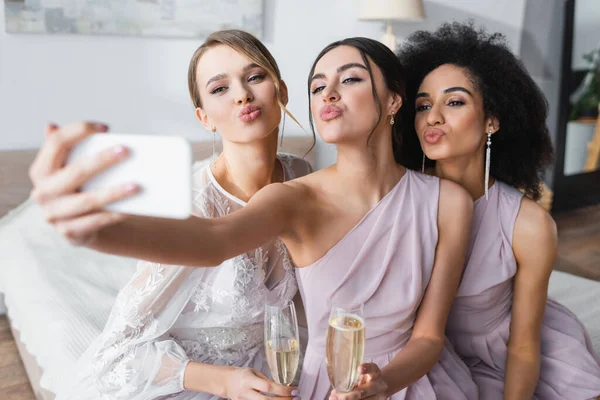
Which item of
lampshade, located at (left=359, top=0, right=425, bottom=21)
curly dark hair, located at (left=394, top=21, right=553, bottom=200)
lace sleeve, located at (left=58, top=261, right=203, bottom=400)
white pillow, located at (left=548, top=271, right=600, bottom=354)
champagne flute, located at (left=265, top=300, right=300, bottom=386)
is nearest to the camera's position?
champagne flute, located at (left=265, top=300, right=300, bottom=386)

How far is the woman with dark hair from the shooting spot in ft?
4.21

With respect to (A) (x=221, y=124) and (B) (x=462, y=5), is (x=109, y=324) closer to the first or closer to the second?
(A) (x=221, y=124)

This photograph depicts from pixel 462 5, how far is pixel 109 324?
4292 mm

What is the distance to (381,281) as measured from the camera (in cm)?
132

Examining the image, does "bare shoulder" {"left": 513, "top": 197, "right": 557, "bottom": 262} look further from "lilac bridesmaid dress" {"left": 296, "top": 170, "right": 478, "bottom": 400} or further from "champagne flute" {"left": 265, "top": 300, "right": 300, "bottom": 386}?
"champagne flute" {"left": 265, "top": 300, "right": 300, "bottom": 386}

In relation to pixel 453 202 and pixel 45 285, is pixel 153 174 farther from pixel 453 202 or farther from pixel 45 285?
pixel 45 285

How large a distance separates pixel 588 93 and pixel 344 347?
555 cm

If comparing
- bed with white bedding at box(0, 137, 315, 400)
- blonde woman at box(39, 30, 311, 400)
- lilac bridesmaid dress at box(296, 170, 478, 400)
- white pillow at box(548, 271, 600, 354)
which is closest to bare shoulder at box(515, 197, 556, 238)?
lilac bridesmaid dress at box(296, 170, 478, 400)

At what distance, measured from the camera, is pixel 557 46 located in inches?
211

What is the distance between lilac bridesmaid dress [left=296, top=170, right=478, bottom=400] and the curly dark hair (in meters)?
0.33

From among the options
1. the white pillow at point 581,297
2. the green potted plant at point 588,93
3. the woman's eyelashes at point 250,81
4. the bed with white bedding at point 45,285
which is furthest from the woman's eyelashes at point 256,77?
the green potted plant at point 588,93

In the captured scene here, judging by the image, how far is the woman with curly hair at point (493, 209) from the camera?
1.47 meters

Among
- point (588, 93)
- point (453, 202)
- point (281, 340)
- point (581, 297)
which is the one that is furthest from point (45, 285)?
point (588, 93)

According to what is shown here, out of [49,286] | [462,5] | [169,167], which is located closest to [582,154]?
[462,5]
